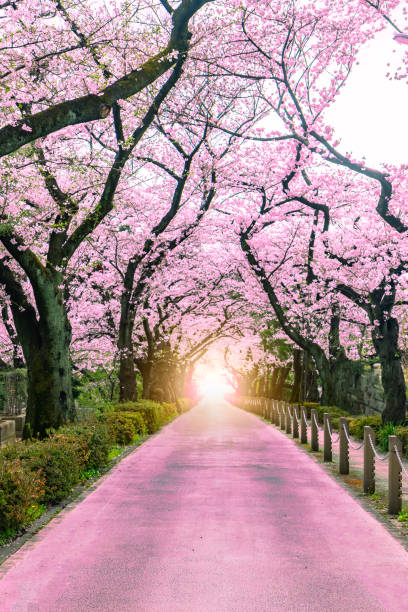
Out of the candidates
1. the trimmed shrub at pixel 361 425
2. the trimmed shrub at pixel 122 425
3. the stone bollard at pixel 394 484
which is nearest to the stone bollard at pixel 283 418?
the trimmed shrub at pixel 361 425

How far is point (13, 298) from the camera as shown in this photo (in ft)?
47.4

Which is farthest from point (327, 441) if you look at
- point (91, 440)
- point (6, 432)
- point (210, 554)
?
point (210, 554)

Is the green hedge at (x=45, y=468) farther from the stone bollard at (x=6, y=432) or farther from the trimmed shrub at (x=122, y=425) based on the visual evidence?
the trimmed shrub at (x=122, y=425)

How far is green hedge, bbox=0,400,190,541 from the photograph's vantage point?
7.67 m

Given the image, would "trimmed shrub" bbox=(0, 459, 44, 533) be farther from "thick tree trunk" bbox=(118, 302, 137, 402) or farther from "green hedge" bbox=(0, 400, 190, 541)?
"thick tree trunk" bbox=(118, 302, 137, 402)

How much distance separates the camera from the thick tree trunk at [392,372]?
1889 centimetres

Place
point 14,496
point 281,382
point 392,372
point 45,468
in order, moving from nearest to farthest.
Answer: point 14,496 < point 45,468 < point 392,372 < point 281,382

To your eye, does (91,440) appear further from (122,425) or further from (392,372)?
(392,372)

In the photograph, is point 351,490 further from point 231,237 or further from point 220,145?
point 231,237

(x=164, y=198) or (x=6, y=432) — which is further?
(x=164, y=198)

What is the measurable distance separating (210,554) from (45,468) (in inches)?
146

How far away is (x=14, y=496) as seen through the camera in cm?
766

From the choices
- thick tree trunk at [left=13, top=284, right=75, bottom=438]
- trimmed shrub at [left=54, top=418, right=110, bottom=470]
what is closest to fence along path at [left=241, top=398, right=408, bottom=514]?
trimmed shrub at [left=54, top=418, right=110, bottom=470]

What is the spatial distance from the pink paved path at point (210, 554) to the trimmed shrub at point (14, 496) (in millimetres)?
389
